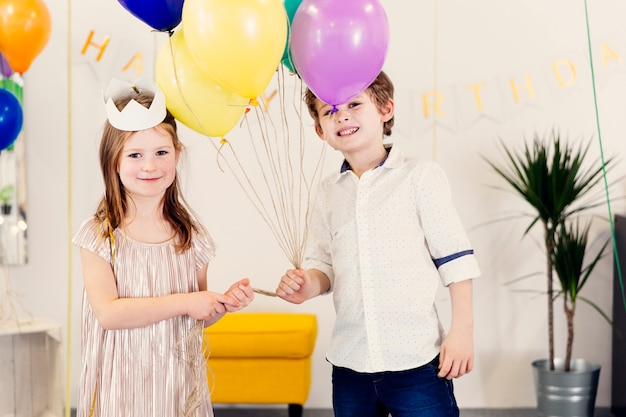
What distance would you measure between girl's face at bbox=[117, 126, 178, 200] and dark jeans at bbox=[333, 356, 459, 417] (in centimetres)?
Answer: 58

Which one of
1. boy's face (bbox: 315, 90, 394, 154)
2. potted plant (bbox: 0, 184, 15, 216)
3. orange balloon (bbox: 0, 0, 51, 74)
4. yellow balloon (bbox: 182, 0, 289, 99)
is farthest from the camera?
potted plant (bbox: 0, 184, 15, 216)

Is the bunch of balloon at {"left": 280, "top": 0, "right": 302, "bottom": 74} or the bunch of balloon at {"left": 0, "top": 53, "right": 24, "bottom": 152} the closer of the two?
the bunch of balloon at {"left": 280, "top": 0, "right": 302, "bottom": 74}

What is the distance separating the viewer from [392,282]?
165 centimetres

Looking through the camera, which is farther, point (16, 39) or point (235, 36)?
point (16, 39)

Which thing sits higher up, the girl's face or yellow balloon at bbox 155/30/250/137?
yellow balloon at bbox 155/30/250/137

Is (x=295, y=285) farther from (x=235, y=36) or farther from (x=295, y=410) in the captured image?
(x=295, y=410)

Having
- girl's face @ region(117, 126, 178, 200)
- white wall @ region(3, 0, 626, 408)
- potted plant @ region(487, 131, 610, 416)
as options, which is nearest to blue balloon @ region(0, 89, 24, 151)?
white wall @ region(3, 0, 626, 408)

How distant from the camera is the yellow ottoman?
2.97 metres

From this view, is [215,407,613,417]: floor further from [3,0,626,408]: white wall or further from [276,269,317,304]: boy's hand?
[276,269,317,304]: boy's hand

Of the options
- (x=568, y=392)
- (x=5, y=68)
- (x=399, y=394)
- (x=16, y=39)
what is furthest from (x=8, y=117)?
(x=568, y=392)

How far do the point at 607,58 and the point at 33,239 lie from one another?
261 cm

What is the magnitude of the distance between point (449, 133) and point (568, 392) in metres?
1.18

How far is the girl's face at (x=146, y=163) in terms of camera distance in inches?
62.3

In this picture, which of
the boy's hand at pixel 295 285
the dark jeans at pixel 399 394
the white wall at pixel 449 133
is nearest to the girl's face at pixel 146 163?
the boy's hand at pixel 295 285
